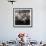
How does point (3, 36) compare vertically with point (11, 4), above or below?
below

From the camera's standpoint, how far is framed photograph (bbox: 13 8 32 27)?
5.23 meters

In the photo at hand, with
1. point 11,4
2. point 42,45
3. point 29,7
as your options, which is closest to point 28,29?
point 29,7

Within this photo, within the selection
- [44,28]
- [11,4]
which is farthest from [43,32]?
[11,4]

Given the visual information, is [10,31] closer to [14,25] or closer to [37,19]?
[14,25]

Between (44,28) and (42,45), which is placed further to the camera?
(44,28)

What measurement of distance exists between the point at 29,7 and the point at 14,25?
0.92 meters

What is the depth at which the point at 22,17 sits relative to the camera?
17.2 feet

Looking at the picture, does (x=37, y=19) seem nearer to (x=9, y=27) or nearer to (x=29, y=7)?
(x=29, y=7)

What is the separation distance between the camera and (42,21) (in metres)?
5.23

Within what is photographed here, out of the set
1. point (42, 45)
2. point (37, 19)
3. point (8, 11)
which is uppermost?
point (8, 11)

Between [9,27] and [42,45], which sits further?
[9,27]

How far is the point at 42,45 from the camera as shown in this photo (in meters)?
3.39

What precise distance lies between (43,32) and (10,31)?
130cm

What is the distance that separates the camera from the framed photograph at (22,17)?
5227 millimetres
